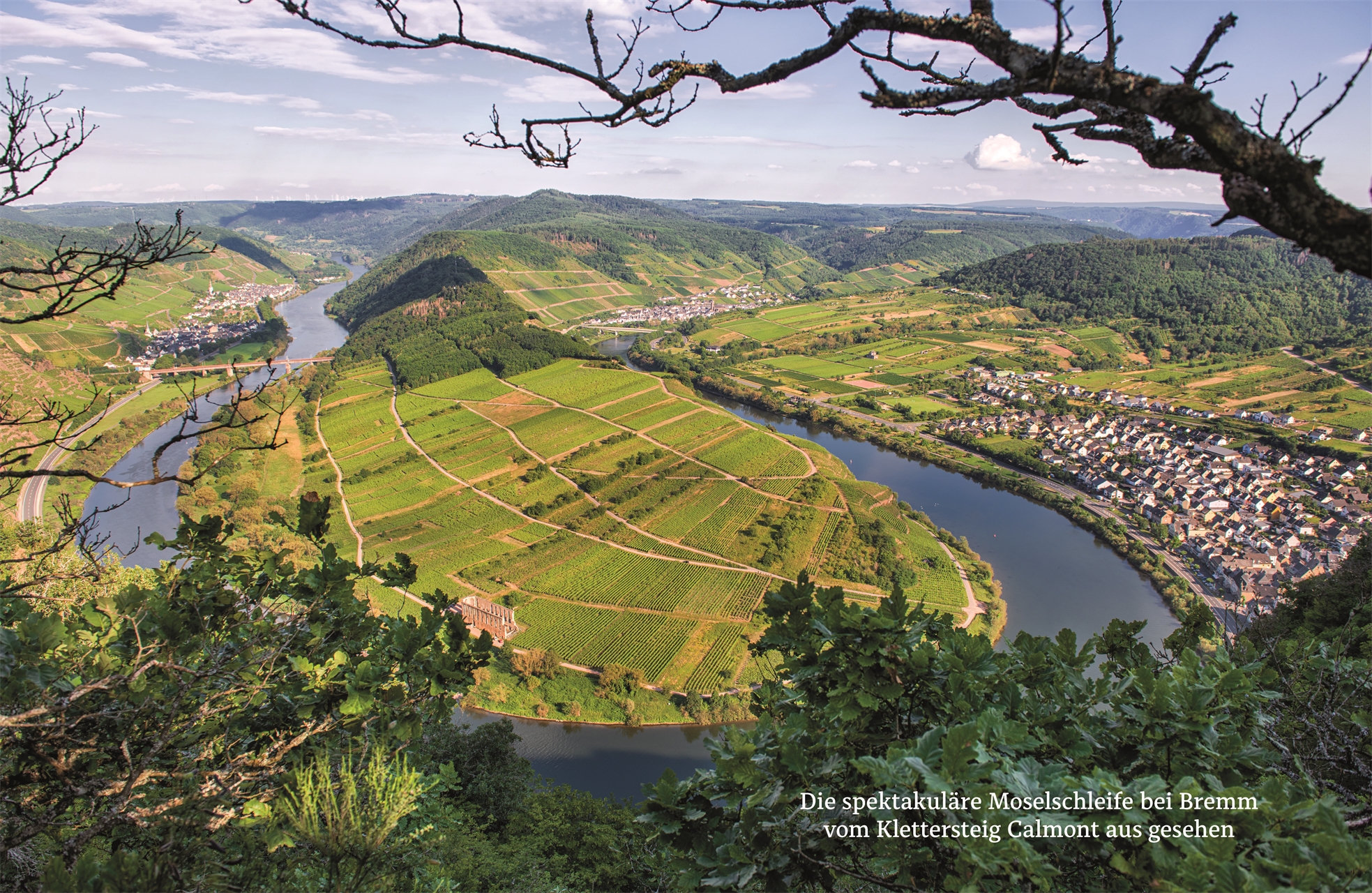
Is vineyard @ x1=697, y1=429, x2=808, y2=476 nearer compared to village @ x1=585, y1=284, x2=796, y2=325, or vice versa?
vineyard @ x1=697, y1=429, x2=808, y2=476

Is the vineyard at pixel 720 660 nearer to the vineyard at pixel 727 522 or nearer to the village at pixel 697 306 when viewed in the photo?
the vineyard at pixel 727 522

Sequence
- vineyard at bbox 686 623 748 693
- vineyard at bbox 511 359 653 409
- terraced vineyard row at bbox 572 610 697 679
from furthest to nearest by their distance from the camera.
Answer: vineyard at bbox 511 359 653 409 → terraced vineyard row at bbox 572 610 697 679 → vineyard at bbox 686 623 748 693

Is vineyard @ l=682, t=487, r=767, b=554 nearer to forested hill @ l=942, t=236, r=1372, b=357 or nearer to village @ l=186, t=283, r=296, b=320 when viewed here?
forested hill @ l=942, t=236, r=1372, b=357

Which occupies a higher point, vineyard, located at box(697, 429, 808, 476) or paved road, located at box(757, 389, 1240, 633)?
vineyard, located at box(697, 429, 808, 476)

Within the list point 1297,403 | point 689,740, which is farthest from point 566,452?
point 1297,403

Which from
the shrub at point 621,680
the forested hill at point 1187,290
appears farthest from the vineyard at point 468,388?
the forested hill at point 1187,290

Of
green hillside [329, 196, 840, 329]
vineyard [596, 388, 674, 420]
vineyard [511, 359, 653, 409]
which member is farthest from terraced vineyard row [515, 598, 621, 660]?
green hillside [329, 196, 840, 329]

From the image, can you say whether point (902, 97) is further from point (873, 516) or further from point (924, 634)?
point (873, 516)

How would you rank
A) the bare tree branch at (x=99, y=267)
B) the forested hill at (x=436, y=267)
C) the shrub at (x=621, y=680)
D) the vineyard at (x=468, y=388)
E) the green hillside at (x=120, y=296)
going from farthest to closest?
the forested hill at (x=436, y=267) < the green hillside at (x=120, y=296) < the vineyard at (x=468, y=388) < the shrub at (x=621, y=680) < the bare tree branch at (x=99, y=267)
